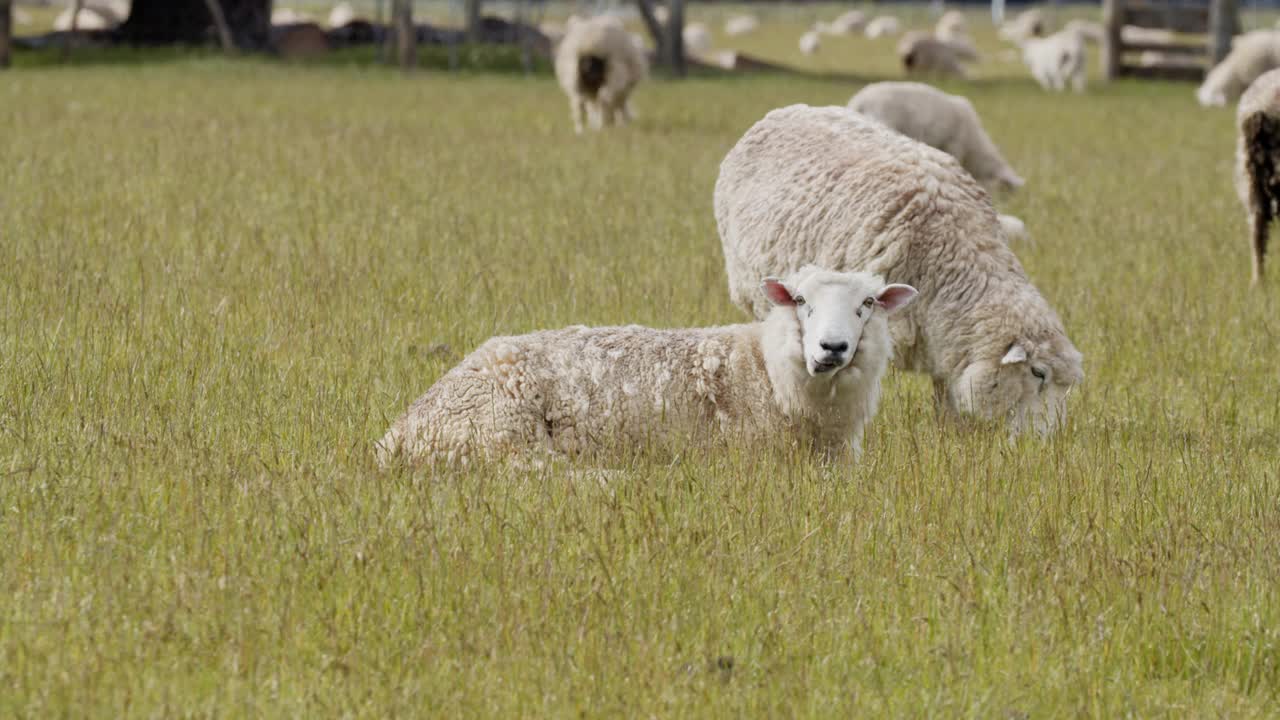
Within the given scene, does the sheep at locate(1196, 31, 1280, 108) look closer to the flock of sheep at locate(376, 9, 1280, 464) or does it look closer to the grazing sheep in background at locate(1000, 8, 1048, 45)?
the flock of sheep at locate(376, 9, 1280, 464)

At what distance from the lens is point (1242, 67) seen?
23.9m

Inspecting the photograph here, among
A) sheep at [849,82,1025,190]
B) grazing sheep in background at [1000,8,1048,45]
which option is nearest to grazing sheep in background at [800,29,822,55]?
grazing sheep in background at [1000,8,1048,45]

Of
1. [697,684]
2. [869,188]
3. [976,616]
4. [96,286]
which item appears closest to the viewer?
[697,684]

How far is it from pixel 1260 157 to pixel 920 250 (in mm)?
3715

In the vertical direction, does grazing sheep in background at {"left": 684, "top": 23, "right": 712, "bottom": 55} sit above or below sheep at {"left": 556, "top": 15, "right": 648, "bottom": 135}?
below

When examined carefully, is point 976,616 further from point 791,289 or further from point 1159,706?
point 791,289

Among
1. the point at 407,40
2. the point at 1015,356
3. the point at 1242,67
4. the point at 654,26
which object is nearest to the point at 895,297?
the point at 1015,356

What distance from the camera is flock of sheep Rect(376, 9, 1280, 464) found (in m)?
5.02

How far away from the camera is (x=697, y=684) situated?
11.5 feet

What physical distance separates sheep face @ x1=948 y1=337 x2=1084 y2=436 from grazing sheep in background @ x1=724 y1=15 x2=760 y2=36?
1925 inches

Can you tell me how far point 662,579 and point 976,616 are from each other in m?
0.78

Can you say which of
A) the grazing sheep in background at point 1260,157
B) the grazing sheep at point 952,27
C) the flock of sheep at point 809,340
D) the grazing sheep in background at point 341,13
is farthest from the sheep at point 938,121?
the grazing sheep at point 952,27

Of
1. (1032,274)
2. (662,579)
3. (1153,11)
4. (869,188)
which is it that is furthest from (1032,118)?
(662,579)

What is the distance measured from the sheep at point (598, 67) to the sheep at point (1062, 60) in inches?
541
